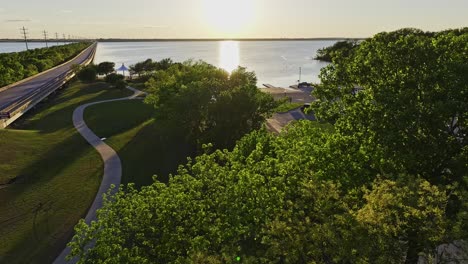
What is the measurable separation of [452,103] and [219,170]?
12759 millimetres

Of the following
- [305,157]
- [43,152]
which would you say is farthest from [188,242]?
[43,152]

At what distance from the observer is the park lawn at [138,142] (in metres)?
41.1

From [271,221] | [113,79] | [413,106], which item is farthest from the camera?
[113,79]

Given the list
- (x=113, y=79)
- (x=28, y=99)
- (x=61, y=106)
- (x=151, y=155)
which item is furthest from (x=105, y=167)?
(x=113, y=79)

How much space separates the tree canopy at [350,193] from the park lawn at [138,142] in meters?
20.1

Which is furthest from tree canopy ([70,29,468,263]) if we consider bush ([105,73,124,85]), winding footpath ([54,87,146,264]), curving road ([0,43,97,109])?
bush ([105,73,124,85])

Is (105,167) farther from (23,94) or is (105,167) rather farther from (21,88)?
(21,88)

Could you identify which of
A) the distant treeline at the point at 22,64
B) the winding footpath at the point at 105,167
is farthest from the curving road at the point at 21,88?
the winding footpath at the point at 105,167

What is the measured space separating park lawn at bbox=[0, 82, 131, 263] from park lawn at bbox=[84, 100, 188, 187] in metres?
3.43

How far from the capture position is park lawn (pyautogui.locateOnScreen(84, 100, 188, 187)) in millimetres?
41062

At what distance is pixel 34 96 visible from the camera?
Result: 7650 cm

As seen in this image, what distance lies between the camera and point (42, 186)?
37625 mm

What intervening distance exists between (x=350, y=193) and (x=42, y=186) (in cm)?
3221

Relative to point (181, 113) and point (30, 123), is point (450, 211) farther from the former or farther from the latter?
point (30, 123)
